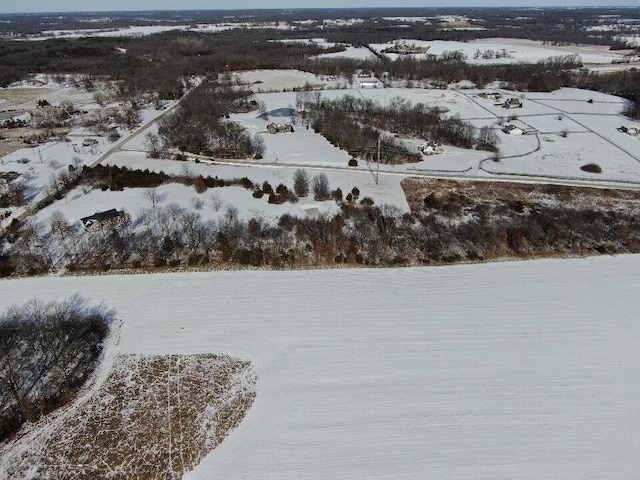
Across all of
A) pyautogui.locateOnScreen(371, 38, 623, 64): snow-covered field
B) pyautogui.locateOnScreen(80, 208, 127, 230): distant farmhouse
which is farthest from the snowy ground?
pyautogui.locateOnScreen(371, 38, 623, 64): snow-covered field

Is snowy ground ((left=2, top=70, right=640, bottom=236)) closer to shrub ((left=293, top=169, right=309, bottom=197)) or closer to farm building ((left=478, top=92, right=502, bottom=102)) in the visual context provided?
shrub ((left=293, top=169, right=309, bottom=197))

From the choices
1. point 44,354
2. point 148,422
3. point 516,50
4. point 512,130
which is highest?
point 516,50

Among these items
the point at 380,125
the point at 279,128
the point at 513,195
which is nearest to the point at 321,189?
the point at 513,195

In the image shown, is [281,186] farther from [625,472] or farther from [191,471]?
[625,472]

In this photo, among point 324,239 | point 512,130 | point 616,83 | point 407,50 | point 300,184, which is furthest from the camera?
point 407,50

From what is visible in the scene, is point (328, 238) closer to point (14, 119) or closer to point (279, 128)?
point (279, 128)

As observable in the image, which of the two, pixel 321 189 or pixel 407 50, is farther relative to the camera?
pixel 407 50
